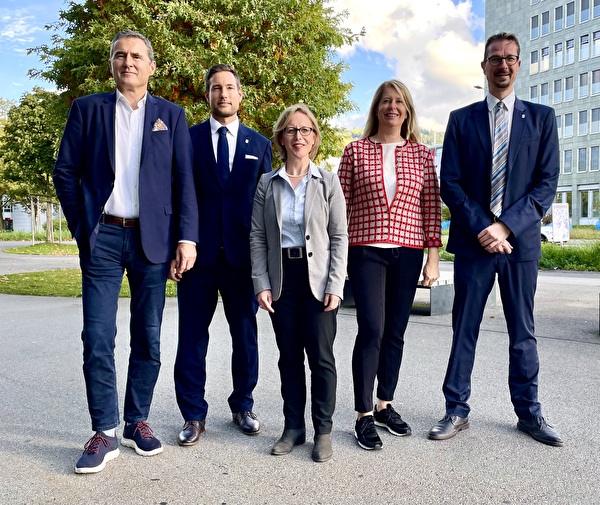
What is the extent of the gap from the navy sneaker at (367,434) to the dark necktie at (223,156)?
1751 millimetres

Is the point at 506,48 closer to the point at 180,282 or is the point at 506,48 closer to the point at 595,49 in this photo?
the point at 180,282

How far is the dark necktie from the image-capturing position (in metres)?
3.94

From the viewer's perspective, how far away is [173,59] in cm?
1442

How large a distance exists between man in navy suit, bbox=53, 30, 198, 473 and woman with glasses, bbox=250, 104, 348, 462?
49cm

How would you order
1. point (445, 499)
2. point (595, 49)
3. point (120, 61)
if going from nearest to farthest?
1. point (445, 499)
2. point (120, 61)
3. point (595, 49)

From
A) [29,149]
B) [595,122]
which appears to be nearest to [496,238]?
[29,149]

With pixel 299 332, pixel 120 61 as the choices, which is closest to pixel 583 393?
pixel 299 332

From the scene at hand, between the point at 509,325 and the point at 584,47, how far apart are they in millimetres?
64458

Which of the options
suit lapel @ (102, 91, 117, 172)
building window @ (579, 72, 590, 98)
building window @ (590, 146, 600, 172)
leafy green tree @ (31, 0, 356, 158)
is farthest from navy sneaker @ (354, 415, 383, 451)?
building window @ (579, 72, 590, 98)

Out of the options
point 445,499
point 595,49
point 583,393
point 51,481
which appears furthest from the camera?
point 595,49

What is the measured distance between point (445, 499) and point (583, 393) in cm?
238

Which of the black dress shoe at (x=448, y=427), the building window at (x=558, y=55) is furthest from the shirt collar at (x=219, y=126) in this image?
the building window at (x=558, y=55)

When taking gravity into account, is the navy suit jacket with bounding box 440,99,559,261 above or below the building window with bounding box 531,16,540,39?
below

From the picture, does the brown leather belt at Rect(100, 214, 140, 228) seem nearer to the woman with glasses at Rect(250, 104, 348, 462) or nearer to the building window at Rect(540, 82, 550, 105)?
the woman with glasses at Rect(250, 104, 348, 462)
